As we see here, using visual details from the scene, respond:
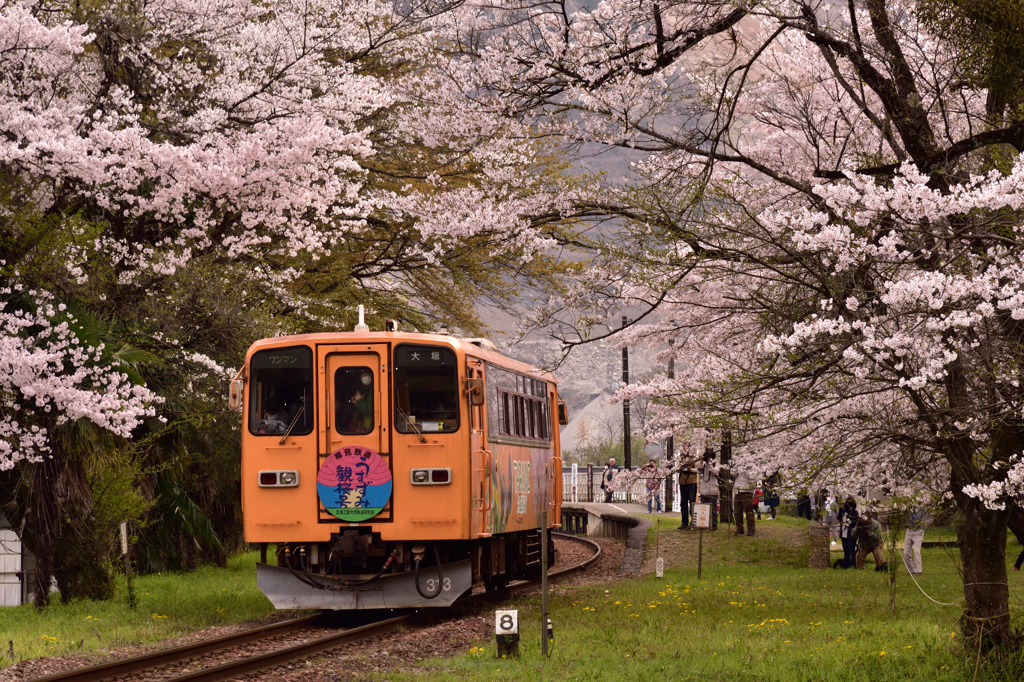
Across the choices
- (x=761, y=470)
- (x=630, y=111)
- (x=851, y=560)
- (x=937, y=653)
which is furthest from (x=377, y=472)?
(x=851, y=560)

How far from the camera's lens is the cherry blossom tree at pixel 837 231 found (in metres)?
8.48

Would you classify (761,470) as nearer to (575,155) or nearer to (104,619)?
(575,155)

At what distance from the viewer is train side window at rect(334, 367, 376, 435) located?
1305cm

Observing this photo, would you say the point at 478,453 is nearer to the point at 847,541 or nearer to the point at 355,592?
the point at 355,592

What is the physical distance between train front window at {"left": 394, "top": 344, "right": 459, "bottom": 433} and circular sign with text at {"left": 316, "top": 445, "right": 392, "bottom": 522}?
0.57m

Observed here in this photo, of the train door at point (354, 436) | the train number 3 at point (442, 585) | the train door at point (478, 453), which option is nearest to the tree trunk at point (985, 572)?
the train door at point (478, 453)

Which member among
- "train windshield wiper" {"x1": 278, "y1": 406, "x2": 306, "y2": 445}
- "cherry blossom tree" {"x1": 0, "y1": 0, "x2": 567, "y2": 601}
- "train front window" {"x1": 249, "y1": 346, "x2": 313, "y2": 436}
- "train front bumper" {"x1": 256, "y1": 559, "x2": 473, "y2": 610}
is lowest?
"train front bumper" {"x1": 256, "y1": 559, "x2": 473, "y2": 610}

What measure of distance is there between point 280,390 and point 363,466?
127 cm

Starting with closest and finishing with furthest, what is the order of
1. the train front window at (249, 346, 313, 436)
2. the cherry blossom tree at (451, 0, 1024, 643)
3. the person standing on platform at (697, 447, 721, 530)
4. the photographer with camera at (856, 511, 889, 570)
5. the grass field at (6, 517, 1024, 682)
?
the cherry blossom tree at (451, 0, 1024, 643) → the grass field at (6, 517, 1024, 682) → the train front window at (249, 346, 313, 436) → the photographer with camera at (856, 511, 889, 570) → the person standing on platform at (697, 447, 721, 530)

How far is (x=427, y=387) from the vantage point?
43.5ft

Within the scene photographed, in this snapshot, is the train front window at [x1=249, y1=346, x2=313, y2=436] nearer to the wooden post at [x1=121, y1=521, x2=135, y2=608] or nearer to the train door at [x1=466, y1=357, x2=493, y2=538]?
the train door at [x1=466, y1=357, x2=493, y2=538]

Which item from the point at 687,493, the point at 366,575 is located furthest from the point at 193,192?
the point at 687,493

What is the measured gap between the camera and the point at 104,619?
13.2 m

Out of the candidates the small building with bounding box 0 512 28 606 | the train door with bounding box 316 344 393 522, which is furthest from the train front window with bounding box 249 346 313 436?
the small building with bounding box 0 512 28 606
